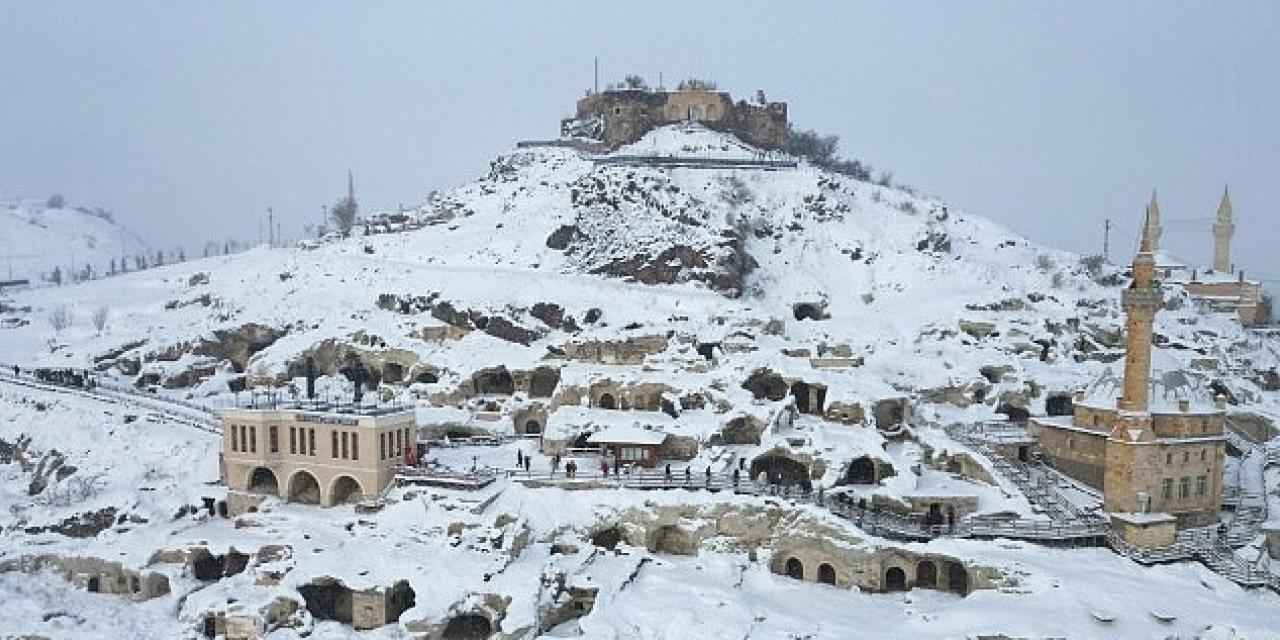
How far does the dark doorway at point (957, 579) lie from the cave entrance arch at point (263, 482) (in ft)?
94.1

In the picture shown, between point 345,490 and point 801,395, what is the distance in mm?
22971

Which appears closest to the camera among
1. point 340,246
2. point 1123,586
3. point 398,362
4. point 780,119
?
point 1123,586

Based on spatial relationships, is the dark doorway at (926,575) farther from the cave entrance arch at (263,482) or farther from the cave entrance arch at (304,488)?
the cave entrance arch at (263,482)

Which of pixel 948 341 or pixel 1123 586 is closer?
pixel 1123 586

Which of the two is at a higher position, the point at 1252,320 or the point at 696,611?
the point at 1252,320

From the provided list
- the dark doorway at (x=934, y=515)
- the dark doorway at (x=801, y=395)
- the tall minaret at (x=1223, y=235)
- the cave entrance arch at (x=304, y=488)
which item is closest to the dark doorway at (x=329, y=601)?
the cave entrance arch at (x=304, y=488)

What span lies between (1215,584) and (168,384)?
181 ft

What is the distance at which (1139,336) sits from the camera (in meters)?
40.1

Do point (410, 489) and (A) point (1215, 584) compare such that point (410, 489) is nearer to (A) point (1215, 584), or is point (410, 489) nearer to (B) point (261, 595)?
(B) point (261, 595)

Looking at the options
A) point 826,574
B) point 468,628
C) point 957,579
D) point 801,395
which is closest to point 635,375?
point 801,395

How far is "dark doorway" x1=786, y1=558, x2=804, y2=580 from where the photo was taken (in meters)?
38.9

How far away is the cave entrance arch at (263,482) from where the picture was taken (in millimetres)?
43531

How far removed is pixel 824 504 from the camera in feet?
129

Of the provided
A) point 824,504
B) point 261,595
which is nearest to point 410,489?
point 261,595
